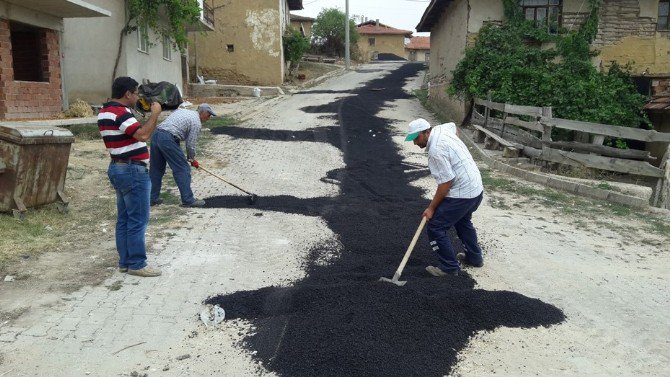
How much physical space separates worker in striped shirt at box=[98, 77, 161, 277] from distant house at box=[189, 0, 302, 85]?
71.4 ft

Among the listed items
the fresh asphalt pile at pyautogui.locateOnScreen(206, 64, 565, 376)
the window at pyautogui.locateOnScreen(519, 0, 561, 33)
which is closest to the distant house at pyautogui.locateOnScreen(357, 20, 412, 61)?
the window at pyautogui.locateOnScreen(519, 0, 561, 33)

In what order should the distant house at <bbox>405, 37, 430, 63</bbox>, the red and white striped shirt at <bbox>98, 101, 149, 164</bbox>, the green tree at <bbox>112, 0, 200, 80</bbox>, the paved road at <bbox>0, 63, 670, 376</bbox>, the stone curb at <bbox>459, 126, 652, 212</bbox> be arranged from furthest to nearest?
the distant house at <bbox>405, 37, 430, 63</bbox>, the green tree at <bbox>112, 0, 200, 80</bbox>, the stone curb at <bbox>459, 126, 652, 212</bbox>, the red and white striped shirt at <bbox>98, 101, 149, 164</bbox>, the paved road at <bbox>0, 63, 670, 376</bbox>

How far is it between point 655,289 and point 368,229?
2994 mm

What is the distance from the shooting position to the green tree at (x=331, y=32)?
4234 centimetres

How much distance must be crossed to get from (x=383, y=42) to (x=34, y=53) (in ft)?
153

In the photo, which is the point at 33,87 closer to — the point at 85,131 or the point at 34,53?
the point at 34,53

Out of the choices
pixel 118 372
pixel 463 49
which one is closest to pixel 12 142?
pixel 118 372

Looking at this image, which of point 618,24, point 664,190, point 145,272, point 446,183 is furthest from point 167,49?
point 446,183

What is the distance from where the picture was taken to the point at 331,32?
42.5 metres

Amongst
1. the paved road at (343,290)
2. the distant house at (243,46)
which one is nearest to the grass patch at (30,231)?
the paved road at (343,290)

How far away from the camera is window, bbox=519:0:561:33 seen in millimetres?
14695

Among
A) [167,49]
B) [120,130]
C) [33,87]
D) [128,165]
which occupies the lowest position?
[128,165]

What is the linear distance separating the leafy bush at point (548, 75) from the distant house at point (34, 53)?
9.88m

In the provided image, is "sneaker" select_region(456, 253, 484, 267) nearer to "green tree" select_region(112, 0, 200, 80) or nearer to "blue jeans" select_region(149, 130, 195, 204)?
"blue jeans" select_region(149, 130, 195, 204)
